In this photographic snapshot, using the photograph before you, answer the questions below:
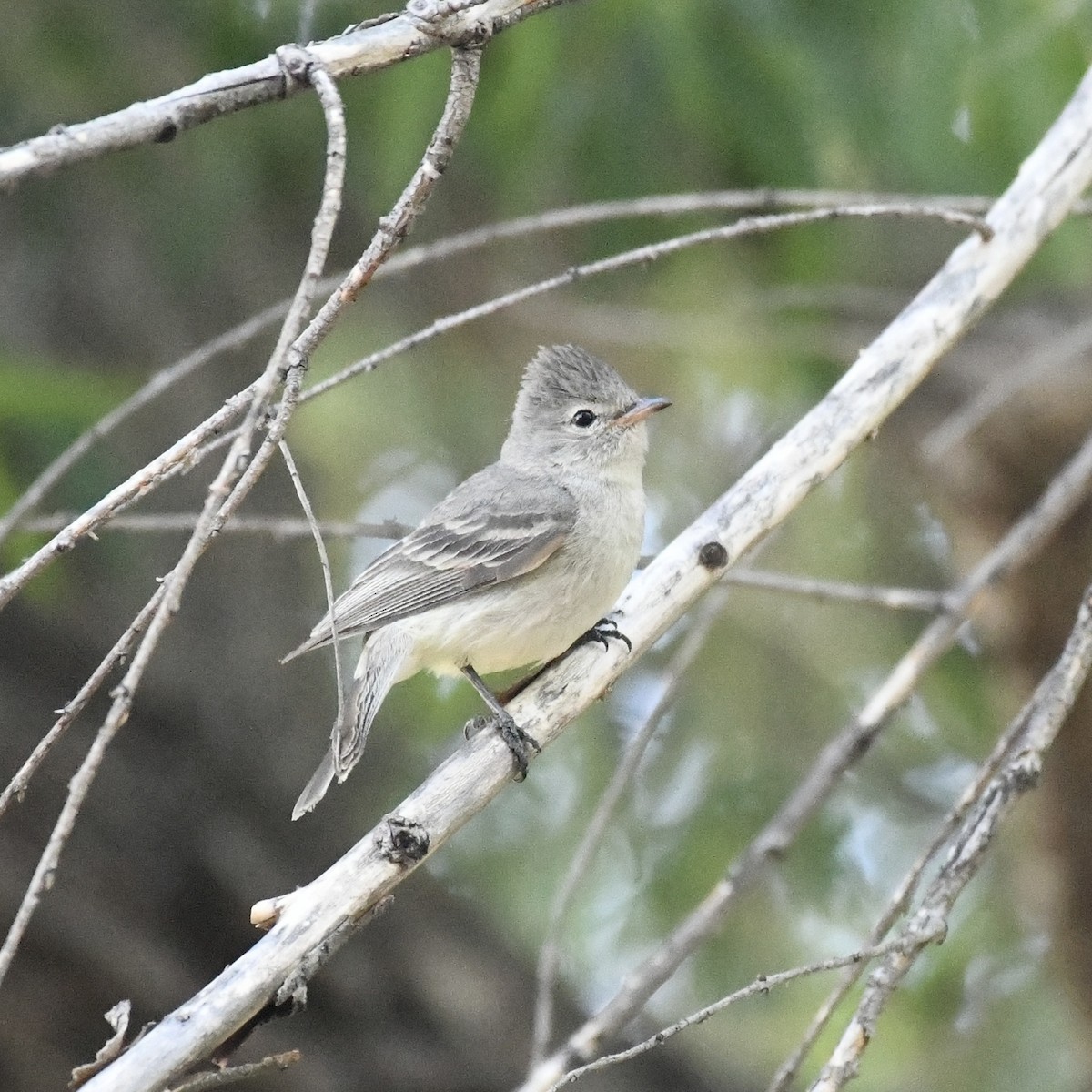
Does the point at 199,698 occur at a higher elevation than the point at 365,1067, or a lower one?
higher

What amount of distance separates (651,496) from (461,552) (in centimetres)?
289

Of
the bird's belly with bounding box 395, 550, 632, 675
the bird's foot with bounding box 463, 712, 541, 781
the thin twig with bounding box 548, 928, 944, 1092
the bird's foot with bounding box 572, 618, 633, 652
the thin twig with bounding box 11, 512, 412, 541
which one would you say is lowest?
the thin twig with bounding box 548, 928, 944, 1092

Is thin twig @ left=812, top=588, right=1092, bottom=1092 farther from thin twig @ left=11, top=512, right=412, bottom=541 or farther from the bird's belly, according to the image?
thin twig @ left=11, top=512, right=412, bottom=541

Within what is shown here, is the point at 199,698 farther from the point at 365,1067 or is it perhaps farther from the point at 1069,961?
the point at 1069,961

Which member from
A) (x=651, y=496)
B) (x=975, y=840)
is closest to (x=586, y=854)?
(x=975, y=840)

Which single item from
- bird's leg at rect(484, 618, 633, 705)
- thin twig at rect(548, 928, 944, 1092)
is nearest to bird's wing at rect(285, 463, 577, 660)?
bird's leg at rect(484, 618, 633, 705)

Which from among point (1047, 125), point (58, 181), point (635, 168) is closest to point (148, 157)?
point (58, 181)

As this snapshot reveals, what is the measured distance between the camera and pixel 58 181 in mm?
5656

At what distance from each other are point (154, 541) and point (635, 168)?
2495mm

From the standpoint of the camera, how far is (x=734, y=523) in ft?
11.4

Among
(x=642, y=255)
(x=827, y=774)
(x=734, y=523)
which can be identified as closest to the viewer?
(x=642, y=255)

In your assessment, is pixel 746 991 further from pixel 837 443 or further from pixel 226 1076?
pixel 837 443

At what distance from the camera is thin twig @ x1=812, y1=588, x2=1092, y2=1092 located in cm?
262

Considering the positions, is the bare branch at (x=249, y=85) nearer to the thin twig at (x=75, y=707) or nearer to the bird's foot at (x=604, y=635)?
the thin twig at (x=75, y=707)
